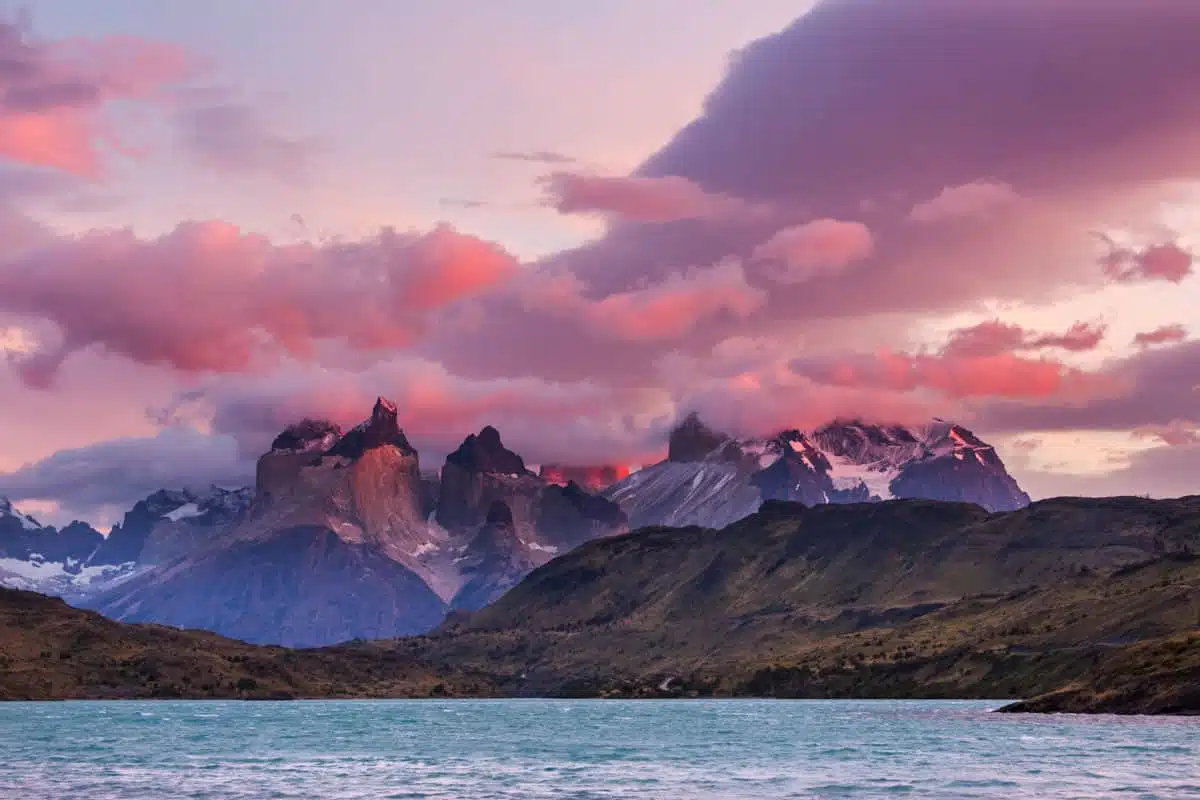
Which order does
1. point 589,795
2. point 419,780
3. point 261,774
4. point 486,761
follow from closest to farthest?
point 589,795 < point 419,780 < point 261,774 < point 486,761

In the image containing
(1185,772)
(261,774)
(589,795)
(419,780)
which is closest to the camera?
(589,795)

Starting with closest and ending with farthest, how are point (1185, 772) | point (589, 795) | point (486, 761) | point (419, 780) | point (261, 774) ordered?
point (589, 795) → point (1185, 772) → point (419, 780) → point (261, 774) → point (486, 761)

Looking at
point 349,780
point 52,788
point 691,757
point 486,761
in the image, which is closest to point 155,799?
point 52,788

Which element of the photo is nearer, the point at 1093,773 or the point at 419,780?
the point at 1093,773

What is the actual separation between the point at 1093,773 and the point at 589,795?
48.1 m

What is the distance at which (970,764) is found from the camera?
16675 cm

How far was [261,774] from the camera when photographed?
Answer: 555 ft

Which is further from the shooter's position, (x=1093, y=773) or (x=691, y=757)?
(x=691, y=757)

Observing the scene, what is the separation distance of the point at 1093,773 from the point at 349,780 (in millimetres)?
72613

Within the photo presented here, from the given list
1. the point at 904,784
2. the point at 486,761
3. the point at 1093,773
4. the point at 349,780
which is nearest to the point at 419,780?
the point at 349,780

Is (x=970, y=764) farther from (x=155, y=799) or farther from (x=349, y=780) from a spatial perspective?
(x=155, y=799)

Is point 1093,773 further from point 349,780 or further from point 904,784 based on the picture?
point 349,780

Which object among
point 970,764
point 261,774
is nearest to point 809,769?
point 970,764

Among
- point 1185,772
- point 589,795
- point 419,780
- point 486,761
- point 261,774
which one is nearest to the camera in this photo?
point 589,795
